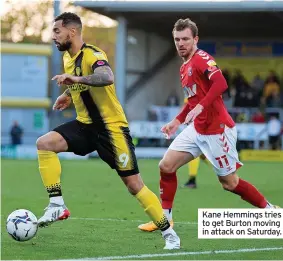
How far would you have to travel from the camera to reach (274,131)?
29391 millimetres

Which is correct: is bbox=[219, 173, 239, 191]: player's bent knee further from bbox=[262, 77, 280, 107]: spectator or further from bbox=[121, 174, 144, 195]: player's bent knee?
bbox=[262, 77, 280, 107]: spectator

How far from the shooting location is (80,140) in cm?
828

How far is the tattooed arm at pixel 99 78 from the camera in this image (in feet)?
25.1

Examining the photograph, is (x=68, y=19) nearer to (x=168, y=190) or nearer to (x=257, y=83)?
(x=168, y=190)

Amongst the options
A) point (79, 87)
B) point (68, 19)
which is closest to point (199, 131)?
point (79, 87)

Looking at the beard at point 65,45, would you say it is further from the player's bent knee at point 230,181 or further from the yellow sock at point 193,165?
the yellow sock at point 193,165

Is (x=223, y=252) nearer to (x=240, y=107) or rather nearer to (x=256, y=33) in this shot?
(x=240, y=107)

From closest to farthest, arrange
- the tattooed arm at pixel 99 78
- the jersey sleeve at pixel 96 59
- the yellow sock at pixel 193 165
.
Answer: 1. the tattooed arm at pixel 99 78
2. the jersey sleeve at pixel 96 59
3. the yellow sock at pixel 193 165

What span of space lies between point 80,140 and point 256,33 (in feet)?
102

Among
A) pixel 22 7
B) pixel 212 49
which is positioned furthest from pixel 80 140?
pixel 22 7

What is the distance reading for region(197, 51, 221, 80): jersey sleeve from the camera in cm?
869

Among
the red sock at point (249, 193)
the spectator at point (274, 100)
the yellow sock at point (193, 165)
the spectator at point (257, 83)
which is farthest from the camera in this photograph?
the spectator at point (257, 83)

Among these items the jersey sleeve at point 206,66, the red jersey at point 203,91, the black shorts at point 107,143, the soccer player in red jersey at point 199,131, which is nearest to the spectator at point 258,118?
the soccer player in red jersey at point 199,131

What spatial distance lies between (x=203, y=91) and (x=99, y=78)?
5.27ft
